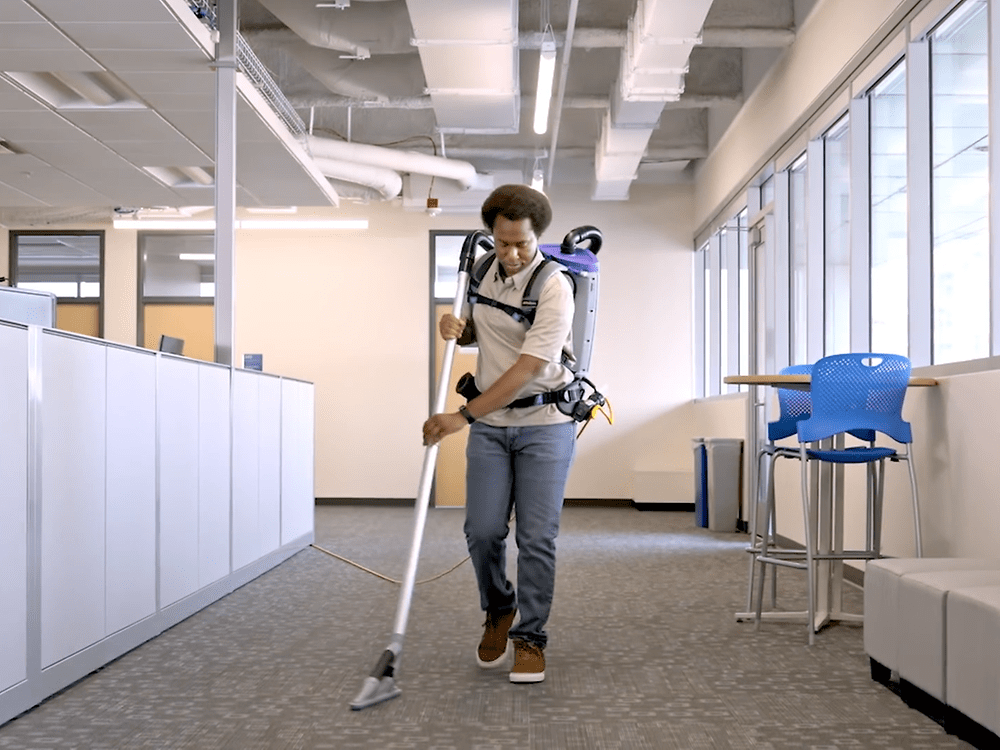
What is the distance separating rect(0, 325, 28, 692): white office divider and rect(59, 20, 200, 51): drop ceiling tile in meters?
2.54

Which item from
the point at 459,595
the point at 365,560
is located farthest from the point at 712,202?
the point at 459,595

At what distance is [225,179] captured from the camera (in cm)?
566

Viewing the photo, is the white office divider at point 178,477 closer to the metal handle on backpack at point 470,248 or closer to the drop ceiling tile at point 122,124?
the metal handle on backpack at point 470,248

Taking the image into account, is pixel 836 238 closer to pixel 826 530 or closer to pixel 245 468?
pixel 826 530

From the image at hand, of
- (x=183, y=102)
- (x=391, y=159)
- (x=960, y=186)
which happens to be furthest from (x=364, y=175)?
(x=960, y=186)

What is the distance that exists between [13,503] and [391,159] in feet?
21.9

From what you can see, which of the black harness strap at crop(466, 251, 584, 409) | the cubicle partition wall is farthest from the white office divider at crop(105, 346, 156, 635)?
the black harness strap at crop(466, 251, 584, 409)

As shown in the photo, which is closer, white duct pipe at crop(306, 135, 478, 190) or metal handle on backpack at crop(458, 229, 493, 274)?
metal handle on backpack at crop(458, 229, 493, 274)

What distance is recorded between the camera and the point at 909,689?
9.98ft

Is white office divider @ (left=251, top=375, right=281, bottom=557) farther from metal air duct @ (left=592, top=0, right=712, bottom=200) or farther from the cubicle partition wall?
metal air duct @ (left=592, top=0, right=712, bottom=200)

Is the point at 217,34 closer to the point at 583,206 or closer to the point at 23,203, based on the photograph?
the point at 23,203

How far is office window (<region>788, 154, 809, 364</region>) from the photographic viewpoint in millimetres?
7188

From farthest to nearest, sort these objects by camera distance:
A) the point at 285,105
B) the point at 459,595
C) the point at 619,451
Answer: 1. the point at 619,451
2. the point at 285,105
3. the point at 459,595

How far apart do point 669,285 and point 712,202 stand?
4.36 feet
